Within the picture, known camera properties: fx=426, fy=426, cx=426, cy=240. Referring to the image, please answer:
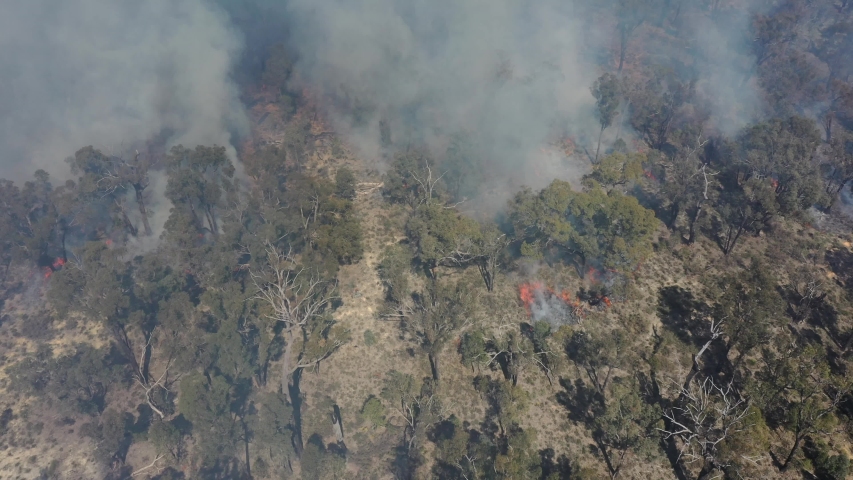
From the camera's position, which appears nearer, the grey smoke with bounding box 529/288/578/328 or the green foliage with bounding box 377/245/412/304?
the grey smoke with bounding box 529/288/578/328

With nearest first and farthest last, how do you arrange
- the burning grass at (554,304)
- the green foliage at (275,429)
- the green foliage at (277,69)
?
the green foliage at (275,429) → the burning grass at (554,304) → the green foliage at (277,69)

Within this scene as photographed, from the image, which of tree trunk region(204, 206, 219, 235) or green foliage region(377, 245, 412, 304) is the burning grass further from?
tree trunk region(204, 206, 219, 235)

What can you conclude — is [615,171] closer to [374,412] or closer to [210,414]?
[374,412]

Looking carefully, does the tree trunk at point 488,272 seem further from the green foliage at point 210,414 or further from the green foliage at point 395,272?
the green foliage at point 210,414

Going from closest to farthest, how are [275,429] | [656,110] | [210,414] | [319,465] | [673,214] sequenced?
1. [319,465]
2. [275,429]
3. [210,414]
4. [673,214]
5. [656,110]

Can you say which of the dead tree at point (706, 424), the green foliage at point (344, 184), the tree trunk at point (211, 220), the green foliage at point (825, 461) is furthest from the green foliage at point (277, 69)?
the green foliage at point (825, 461)

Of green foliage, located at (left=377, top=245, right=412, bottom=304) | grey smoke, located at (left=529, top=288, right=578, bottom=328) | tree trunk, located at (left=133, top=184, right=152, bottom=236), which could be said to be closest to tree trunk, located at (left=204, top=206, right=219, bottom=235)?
tree trunk, located at (left=133, top=184, right=152, bottom=236)

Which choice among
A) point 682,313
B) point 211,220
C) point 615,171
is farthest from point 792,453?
point 211,220

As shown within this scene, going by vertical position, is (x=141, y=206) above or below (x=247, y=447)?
above

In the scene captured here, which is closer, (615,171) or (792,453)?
(792,453)

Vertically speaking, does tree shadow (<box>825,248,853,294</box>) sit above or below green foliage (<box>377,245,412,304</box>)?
above

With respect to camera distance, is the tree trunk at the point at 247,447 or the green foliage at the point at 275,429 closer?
the green foliage at the point at 275,429

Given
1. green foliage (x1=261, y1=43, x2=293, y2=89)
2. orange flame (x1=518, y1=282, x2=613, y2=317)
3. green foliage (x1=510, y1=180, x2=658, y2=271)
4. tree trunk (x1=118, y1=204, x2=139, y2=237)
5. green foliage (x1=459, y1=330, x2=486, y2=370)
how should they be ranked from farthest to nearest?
green foliage (x1=261, y1=43, x2=293, y2=89)
tree trunk (x1=118, y1=204, x2=139, y2=237)
orange flame (x1=518, y1=282, x2=613, y2=317)
green foliage (x1=510, y1=180, x2=658, y2=271)
green foliage (x1=459, y1=330, x2=486, y2=370)

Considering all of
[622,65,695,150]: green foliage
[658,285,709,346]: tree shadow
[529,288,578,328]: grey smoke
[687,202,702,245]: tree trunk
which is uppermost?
[622,65,695,150]: green foliage
